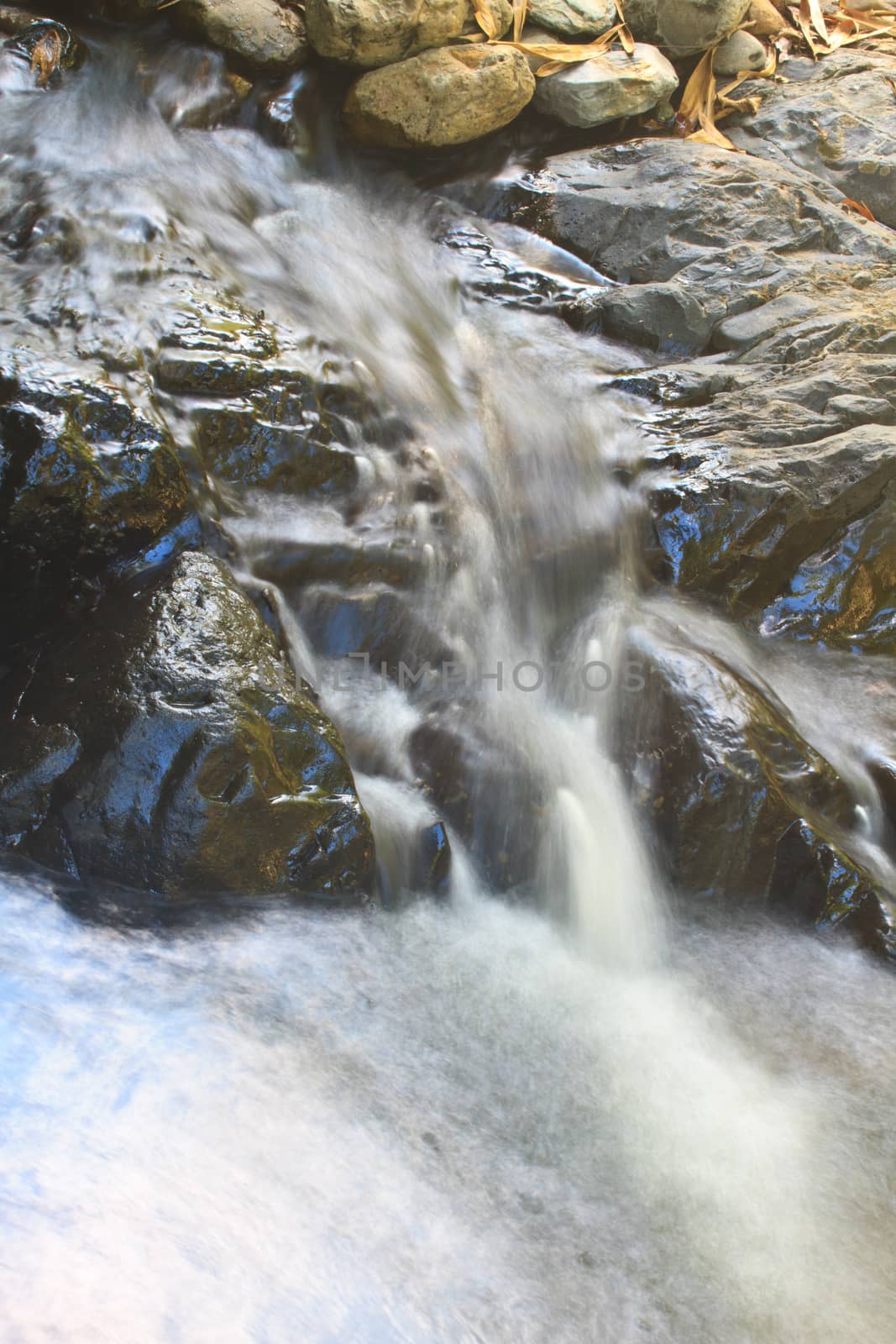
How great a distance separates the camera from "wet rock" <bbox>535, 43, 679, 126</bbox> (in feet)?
19.7

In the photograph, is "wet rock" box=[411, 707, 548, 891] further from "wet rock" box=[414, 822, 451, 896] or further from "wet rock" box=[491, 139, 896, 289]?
"wet rock" box=[491, 139, 896, 289]

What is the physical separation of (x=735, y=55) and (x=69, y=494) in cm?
629

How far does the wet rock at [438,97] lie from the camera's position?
5496 millimetres

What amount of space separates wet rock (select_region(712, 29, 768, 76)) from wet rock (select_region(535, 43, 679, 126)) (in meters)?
0.87

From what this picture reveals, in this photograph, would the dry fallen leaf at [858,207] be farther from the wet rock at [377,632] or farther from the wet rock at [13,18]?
the wet rock at [13,18]

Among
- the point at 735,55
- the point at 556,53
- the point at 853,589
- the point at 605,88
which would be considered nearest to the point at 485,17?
the point at 556,53

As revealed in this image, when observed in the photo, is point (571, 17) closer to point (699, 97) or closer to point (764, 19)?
point (699, 97)

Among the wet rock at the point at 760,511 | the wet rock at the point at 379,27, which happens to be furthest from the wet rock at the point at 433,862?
the wet rock at the point at 379,27

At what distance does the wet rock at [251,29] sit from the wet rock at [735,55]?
308 centimetres

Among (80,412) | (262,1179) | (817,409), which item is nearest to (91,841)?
(262,1179)

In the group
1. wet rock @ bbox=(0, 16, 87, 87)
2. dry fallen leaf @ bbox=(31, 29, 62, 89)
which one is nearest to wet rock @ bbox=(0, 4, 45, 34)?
wet rock @ bbox=(0, 16, 87, 87)

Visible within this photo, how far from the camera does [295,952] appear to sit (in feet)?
8.43

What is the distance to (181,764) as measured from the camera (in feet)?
8.63

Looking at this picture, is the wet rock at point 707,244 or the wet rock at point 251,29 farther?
the wet rock at point 251,29
